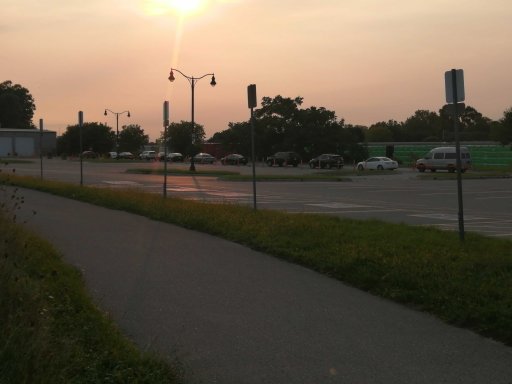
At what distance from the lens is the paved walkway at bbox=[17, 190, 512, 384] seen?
15.1ft

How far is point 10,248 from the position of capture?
7.14m

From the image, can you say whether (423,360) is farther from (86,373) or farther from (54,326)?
(54,326)

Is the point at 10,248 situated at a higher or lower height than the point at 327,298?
higher

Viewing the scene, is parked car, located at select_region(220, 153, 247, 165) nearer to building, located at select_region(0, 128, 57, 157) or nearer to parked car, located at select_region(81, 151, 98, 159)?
parked car, located at select_region(81, 151, 98, 159)

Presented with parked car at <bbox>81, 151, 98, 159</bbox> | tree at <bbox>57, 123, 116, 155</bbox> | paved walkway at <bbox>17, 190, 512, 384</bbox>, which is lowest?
paved walkway at <bbox>17, 190, 512, 384</bbox>

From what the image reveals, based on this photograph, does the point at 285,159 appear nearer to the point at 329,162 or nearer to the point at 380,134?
the point at 329,162

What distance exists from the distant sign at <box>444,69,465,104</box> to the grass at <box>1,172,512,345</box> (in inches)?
87.2

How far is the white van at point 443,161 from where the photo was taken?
5084cm

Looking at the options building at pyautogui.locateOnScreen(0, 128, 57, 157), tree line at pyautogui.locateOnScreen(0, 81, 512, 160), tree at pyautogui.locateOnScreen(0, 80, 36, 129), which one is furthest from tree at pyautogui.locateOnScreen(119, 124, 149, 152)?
tree at pyautogui.locateOnScreen(0, 80, 36, 129)

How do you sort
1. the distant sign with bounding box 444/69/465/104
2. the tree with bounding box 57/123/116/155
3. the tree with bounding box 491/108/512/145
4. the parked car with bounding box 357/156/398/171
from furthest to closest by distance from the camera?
1. the tree with bounding box 57/123/116/155
2. the tree with bounding box 491/108/512/145
3. the parked car with bounding box 357/156/398/171
4. the distant sign with bounding box 444/69/465/104

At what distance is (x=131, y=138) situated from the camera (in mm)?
123688

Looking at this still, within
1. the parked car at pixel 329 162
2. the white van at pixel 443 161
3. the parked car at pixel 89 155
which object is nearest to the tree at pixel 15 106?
the parked car at pixel 89 155

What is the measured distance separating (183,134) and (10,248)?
9889 cm

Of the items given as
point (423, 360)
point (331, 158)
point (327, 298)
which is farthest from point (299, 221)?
point (331, 158)
